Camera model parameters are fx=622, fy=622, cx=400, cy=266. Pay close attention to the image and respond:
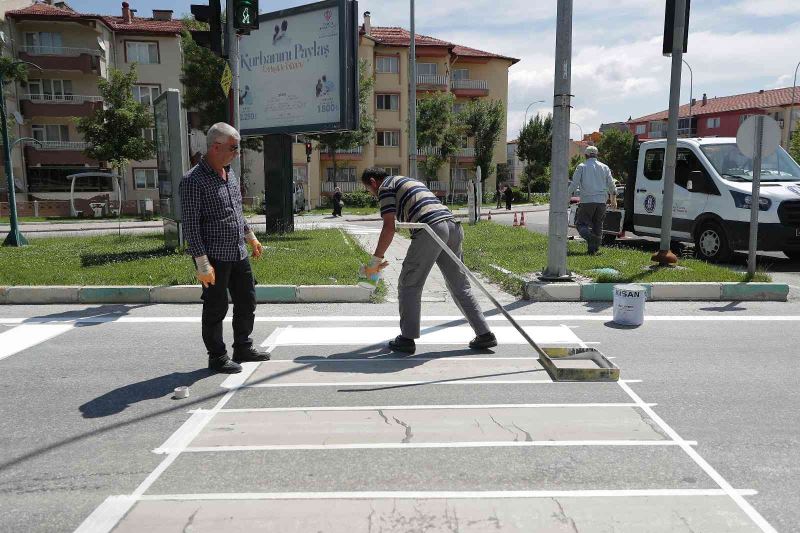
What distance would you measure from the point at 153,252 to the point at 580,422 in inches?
386

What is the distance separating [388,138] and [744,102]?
4953 centimetres

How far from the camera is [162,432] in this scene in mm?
Result: 3982

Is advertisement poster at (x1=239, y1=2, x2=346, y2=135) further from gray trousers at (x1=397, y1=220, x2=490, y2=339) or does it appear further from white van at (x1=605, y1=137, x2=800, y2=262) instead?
gray trousers at (x1=397, y1=220, x2=490, y2=339)

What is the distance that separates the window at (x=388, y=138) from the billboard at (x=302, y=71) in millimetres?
30875

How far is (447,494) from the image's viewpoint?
3.15 metres

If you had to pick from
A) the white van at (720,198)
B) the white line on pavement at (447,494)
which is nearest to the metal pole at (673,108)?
the white van at (720,198)

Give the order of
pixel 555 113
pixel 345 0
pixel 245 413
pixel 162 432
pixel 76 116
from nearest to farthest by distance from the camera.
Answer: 1. pixel 162 432
2. pixel 245 413
3. pixel 555 113
4. pixel 345 0
5. pixel 76 116

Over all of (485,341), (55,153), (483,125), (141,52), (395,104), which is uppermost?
(141,52)

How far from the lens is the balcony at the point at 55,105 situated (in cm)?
4044

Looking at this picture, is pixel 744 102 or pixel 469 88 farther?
pixel 744 102

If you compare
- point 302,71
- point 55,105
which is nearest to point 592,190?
point 302,71

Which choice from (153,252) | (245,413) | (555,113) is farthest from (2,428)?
(153,252)

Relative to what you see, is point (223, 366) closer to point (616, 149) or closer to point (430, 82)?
point (430, 82)

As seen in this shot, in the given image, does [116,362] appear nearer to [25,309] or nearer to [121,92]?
[25,309]
